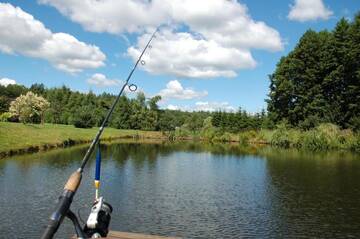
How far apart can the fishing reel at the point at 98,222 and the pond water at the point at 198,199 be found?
36.2ft

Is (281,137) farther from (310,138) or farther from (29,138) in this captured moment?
(29,138)

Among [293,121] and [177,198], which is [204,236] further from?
[293,121]

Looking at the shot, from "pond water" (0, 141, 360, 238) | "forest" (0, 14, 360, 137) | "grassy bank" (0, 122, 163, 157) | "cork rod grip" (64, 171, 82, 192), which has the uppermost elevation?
"forest" (0, 14, 360, 137)

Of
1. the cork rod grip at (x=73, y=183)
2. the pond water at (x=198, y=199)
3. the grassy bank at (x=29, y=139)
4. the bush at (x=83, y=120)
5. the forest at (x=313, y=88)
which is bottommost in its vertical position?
the pond water at (x=198, y=199)

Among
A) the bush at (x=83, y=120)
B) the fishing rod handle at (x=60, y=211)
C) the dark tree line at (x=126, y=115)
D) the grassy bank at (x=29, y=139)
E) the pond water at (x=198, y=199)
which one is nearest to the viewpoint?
the fishing rod handle at (x=60, y=211)

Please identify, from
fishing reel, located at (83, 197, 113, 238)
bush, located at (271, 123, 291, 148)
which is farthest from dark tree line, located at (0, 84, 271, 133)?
fishing reel, located at (83, 197, 113, 238)

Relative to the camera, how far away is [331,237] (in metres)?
15.6

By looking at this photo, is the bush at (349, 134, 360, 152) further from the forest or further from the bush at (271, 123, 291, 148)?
the bush at (271, 123, 291, 148)

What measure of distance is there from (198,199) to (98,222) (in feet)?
60.6

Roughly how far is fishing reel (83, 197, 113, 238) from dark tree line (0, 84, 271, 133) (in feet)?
281

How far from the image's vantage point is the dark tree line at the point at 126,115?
95.8 metres

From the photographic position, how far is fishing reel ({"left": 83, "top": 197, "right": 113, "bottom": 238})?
168 inches

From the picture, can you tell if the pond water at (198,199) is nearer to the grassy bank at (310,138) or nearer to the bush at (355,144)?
the bush at (355,144)

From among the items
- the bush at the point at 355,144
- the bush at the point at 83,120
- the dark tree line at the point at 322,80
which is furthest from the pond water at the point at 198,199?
the bush at the point at 83,120
